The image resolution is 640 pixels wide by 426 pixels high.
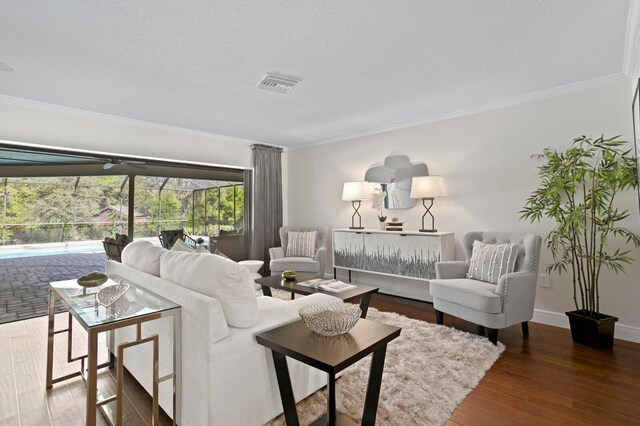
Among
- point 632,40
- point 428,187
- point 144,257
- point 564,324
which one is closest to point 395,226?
point 428,187

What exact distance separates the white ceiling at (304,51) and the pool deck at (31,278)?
1801mm

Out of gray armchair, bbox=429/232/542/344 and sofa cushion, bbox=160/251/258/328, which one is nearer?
sofa cushion, bbox=160/251/258/328

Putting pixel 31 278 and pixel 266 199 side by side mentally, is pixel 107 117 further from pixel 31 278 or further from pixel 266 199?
pixel 266 199

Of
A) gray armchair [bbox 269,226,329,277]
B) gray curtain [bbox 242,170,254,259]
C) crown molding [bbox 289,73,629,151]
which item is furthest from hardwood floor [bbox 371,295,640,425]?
gray curtain [bbox 242,170,254,259]

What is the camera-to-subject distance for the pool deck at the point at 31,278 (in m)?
3.57

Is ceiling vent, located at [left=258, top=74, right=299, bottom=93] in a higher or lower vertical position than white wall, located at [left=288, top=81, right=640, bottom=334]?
higher

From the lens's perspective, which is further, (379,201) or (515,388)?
(379,201)

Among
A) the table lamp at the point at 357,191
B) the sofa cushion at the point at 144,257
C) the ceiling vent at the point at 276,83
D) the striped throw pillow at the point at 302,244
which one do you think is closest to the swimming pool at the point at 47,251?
the sofa cushion at the point at 144,257

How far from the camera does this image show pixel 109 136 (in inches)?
163

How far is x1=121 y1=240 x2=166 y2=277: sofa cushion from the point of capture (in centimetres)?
220

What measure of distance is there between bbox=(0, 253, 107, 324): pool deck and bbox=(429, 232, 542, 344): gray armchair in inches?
165

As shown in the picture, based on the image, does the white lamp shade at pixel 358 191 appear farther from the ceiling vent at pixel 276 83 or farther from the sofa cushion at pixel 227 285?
the sofa cushion at pixel 227 285

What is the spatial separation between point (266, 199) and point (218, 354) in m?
4.31

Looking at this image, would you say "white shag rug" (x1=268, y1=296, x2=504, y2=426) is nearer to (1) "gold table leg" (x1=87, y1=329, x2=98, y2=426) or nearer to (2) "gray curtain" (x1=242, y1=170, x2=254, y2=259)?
(1) "gold table leg" (x1=87, y1=329, x2=98, y2=426)
